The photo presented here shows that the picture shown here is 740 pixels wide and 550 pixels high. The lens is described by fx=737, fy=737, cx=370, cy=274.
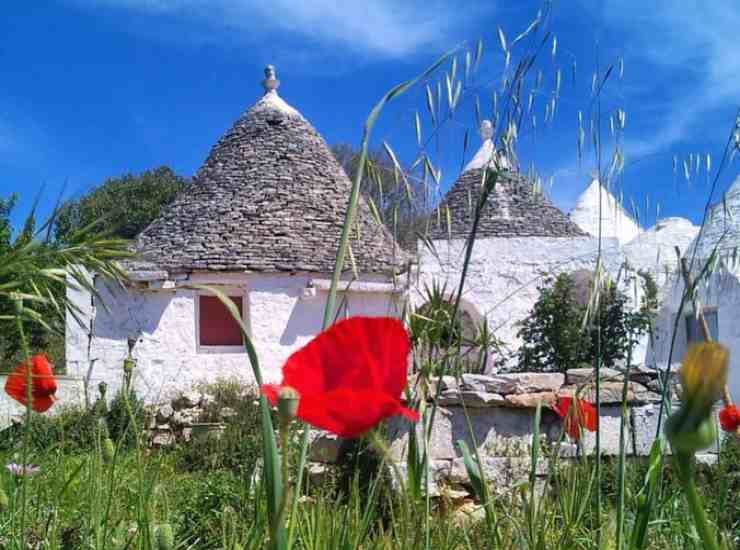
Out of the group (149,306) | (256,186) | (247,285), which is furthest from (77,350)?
(256,186)

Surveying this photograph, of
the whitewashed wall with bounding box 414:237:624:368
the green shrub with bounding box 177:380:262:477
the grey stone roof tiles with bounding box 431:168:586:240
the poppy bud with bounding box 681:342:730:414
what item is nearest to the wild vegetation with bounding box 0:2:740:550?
the poppy bud with bounding box 681:342:730:414

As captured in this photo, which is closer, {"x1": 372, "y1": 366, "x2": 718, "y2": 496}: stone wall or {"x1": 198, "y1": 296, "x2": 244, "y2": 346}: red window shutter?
{"x1": 372, "y1": 366, "x2": 718, "y2": 496}: stone wall

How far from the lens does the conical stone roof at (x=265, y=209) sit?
38.6 feet

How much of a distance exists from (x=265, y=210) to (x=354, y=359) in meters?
12.0

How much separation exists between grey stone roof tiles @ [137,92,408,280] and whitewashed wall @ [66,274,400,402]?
1.11ft

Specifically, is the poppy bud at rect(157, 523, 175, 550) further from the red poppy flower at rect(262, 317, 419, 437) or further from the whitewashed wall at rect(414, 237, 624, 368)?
the whitewashed wall at rect(414, 237, 624, 368)

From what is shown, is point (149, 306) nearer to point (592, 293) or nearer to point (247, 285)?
point (247, 285)

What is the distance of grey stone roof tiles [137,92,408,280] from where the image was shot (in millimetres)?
11758

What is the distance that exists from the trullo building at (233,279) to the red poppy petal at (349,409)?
987 centimetres

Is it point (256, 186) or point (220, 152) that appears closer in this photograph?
point (256, 186)

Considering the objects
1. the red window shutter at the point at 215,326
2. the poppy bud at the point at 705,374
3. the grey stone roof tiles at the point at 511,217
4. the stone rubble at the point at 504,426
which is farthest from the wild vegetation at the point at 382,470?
the grey stone roof tiles at the point at 511,217

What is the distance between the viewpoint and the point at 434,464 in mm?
5094

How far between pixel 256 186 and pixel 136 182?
16857 mm

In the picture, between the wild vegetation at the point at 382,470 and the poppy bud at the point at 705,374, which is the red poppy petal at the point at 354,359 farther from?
the poppy bud at the point at 705,374
